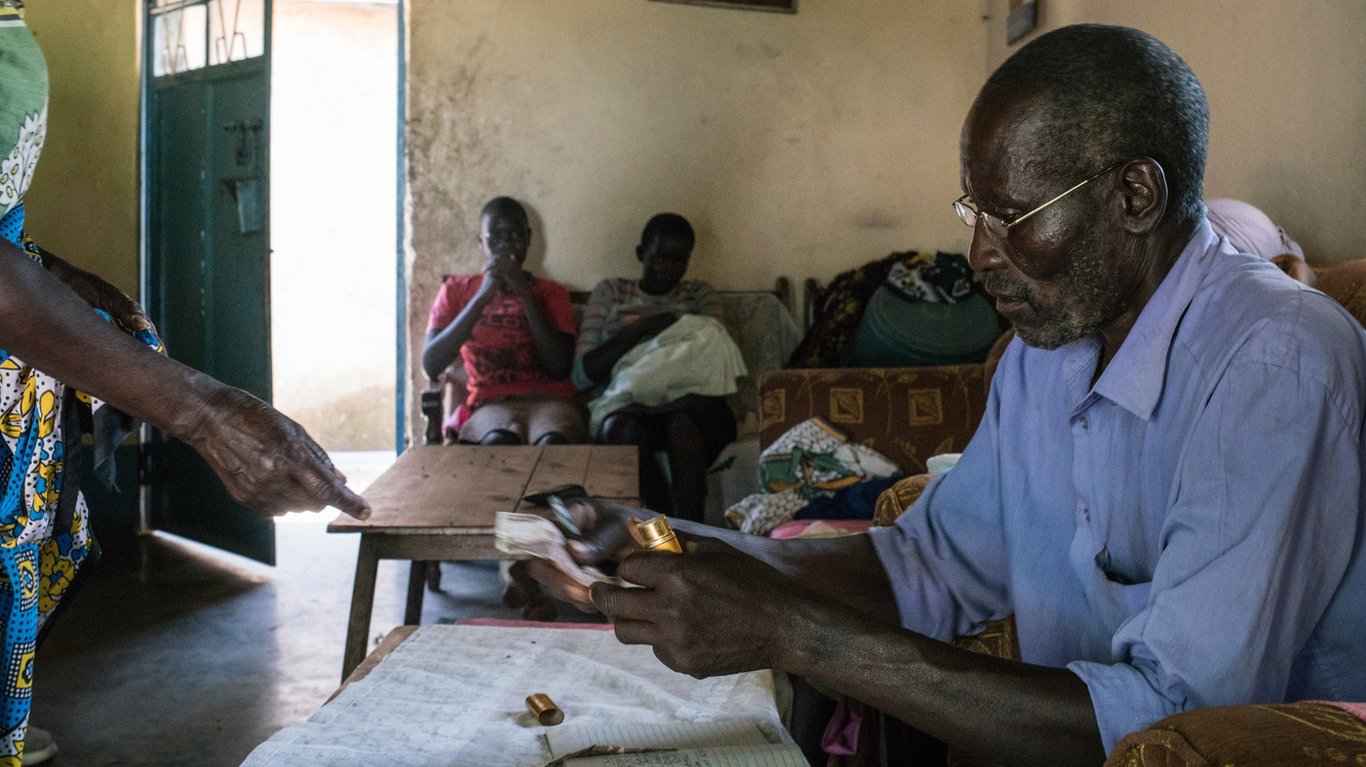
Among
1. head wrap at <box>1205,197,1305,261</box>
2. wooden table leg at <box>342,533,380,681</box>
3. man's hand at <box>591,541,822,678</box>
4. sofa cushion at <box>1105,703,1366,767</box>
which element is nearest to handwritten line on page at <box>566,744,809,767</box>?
man's hand at <box>591,541,822,678</box>

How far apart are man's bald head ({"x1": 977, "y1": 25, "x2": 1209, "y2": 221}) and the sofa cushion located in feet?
2.02

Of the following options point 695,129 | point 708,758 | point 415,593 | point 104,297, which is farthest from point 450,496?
point 695,129

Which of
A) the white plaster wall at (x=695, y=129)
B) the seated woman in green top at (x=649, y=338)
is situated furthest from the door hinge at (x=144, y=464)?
the seated woman in green top at (x=649, y=338)

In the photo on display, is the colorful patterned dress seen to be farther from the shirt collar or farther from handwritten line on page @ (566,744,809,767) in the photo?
the shirt collar

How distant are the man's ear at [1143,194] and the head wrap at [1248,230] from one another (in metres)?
1.46

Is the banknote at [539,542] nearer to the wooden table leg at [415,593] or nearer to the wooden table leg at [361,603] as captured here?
the wooden table leg at [361,603]

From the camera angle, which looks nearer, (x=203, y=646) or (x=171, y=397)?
(x=171, y=397)

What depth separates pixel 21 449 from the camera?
175 cm

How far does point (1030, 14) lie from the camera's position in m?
4.64

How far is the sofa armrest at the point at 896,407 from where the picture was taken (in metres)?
3.51

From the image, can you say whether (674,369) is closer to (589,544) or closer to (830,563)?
(830,563)

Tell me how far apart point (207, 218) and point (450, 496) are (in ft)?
8.23

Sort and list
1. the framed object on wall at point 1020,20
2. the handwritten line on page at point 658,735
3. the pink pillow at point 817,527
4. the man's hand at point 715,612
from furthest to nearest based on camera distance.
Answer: the framed object on wall at point 1020,20, the pink pillow at point 817,527, the handwritten line on page at point 658,735, the man's hand at point 715,612

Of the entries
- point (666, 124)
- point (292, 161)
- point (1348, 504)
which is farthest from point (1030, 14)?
point (292, 161)
